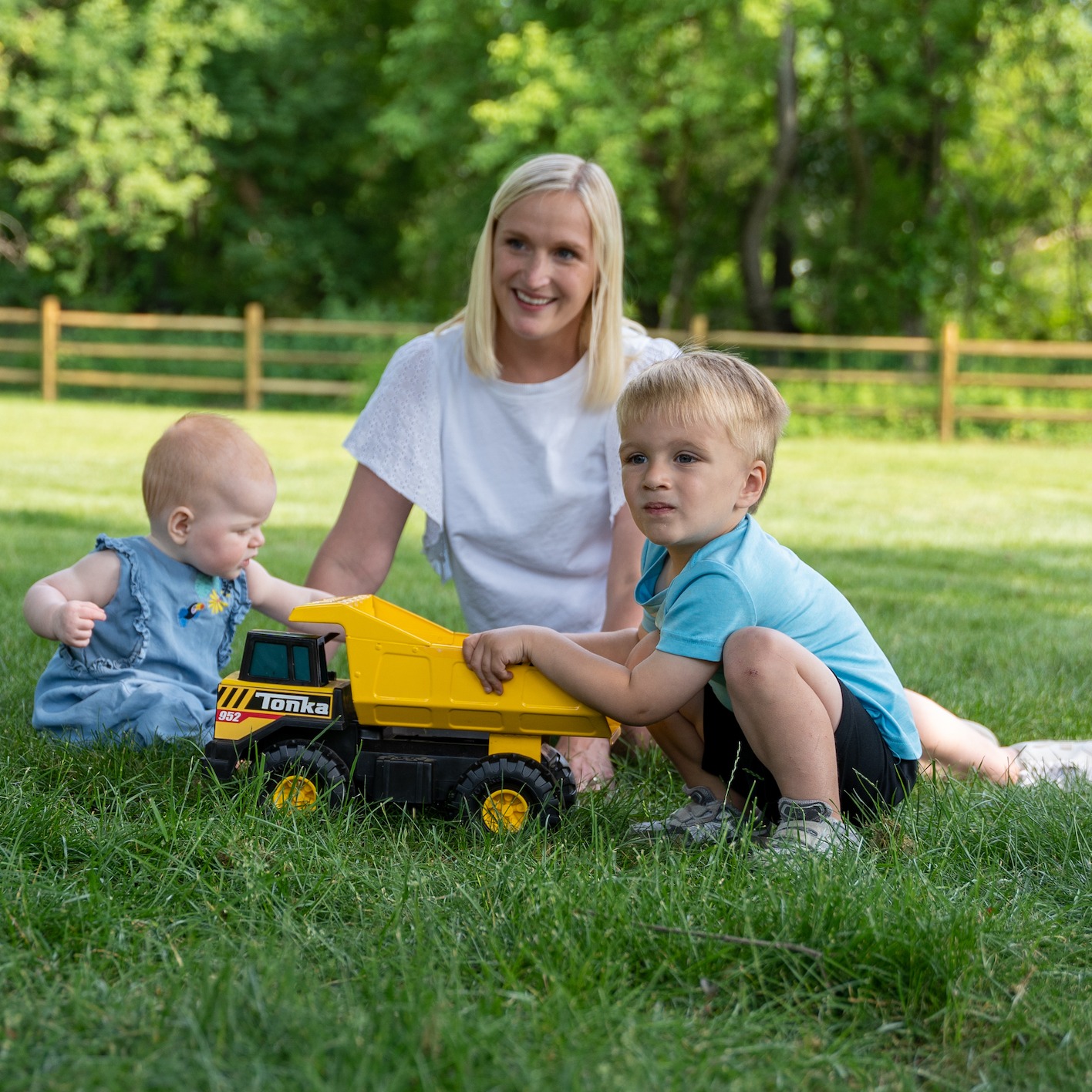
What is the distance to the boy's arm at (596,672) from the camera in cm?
249

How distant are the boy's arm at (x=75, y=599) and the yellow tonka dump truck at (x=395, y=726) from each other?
0.47m

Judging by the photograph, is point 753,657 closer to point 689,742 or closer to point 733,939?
point 689,742

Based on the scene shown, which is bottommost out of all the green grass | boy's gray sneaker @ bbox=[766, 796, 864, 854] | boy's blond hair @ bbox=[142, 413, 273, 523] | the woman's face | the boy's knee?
the green grass

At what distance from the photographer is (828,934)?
6.45 ft

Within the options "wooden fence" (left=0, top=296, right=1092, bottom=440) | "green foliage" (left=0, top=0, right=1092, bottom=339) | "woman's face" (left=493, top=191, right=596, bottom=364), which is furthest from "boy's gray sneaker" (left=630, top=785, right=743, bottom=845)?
"green foliage" (left=0, top=0, right=1092, bottom=339)

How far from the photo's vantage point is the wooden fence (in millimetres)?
18109

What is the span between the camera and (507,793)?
262cm

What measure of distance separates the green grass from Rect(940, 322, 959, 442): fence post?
1581 cm

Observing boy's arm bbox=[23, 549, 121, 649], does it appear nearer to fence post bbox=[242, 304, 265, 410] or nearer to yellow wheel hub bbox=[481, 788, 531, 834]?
yellow wheel hub bbox=[481, 788, 531, 834]

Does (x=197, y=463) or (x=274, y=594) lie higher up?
(x=197, y=463)

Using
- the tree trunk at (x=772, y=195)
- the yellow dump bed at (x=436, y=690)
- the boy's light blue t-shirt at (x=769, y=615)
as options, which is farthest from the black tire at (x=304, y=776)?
the tree trunk at (x=772, y=195)

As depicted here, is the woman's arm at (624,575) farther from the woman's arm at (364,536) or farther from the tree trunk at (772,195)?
the tree trunk at (772,195)

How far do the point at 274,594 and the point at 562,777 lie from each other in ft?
3.88

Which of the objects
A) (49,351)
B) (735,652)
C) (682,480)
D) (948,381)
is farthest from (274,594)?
(49,351)
